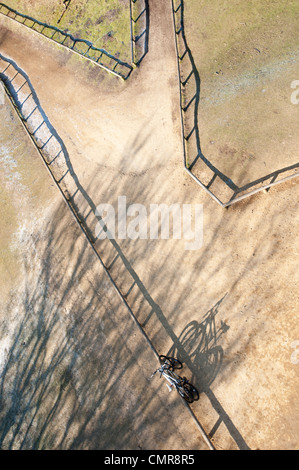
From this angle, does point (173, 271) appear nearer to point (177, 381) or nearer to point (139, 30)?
point (177, 381)

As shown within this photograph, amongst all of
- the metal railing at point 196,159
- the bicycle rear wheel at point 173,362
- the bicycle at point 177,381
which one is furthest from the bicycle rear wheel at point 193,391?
the metal railing at point 196,159

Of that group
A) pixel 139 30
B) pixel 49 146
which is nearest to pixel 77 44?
pixel 139 30

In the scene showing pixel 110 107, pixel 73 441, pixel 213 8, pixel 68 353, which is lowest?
pixel 73 441

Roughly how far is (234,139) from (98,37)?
7.97m

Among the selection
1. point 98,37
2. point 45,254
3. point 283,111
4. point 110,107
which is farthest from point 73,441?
point 98,37

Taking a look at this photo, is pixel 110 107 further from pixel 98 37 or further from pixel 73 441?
pixel 73 441

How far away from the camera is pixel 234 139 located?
1199 cm

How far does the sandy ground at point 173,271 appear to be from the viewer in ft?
35.3

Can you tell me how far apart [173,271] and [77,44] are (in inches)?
446

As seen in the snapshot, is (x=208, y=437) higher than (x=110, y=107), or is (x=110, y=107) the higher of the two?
(x=110, y=107)

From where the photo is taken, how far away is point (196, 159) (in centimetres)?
1230

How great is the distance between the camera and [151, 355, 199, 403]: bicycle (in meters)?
11.1

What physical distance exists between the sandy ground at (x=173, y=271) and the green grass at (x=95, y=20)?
115cm

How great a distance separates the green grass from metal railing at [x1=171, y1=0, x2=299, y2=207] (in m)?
2.27
